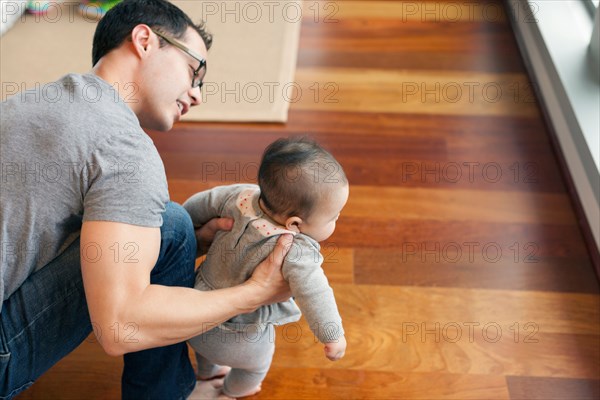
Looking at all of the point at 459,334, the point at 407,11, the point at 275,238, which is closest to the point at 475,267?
the point at 459,334

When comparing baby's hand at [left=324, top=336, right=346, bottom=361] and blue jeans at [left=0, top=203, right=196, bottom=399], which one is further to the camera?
baby's hand at [left=324, top=336, right=346, bottom=361]

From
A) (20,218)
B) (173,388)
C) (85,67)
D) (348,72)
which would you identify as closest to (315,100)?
(348,72)

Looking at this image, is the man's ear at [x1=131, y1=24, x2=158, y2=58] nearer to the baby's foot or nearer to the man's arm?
the man's arm

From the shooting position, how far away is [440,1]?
3.11 metres

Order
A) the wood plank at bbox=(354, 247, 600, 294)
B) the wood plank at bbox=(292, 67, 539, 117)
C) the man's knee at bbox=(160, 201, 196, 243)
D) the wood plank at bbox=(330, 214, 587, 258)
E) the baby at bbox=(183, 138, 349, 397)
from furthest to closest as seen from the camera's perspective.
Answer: the wood plank at bbox=(292, 67, 539, 117) < the wood plank at bbox=(330, 214, 587, 258) < the wood plank at bbox=(354, 247, 600, 294) < the man's knee at bbox=(160, 201, 196, 243) < the baby at bbox=(183, 138, 349, 397)

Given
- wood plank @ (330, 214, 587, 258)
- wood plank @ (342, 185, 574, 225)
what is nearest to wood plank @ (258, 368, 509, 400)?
wood plank @ (330, 214, 587, 258)

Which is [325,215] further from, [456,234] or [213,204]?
[456,234]

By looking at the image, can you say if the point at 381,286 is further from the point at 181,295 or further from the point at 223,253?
the point at 181,295

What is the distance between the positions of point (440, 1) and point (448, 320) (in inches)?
69.1

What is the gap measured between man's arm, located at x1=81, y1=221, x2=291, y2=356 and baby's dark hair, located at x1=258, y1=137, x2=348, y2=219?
0.07 meters

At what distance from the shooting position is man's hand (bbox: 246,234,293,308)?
126 cm

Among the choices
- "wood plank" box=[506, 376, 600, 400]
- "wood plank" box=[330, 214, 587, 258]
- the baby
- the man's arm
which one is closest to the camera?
the man's arm

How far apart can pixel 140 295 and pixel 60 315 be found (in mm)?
187

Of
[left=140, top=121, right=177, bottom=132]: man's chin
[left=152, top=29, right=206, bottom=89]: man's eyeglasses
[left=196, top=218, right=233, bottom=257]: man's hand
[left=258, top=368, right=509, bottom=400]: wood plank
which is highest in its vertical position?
[left=152, top=29, right=206, bottom=89]: man's eyeglasses
